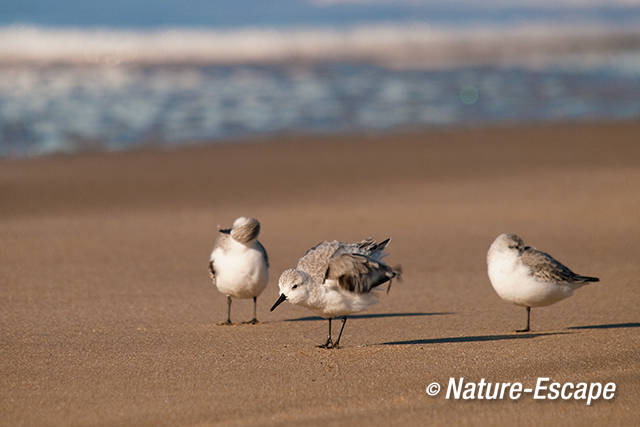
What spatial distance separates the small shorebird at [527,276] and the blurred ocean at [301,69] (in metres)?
12.2

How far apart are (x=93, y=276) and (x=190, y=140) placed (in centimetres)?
968

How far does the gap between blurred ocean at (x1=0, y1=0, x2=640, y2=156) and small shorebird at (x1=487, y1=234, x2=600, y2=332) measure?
12.2 metres

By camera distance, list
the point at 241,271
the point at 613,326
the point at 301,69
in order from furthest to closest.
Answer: the point at 301,69, the point at 241,271, the point at 613,326

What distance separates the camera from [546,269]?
7.69 meters

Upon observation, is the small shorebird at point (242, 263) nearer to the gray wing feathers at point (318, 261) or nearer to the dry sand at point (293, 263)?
the dry sand at point (293, 263)

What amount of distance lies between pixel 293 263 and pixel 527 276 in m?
3.61

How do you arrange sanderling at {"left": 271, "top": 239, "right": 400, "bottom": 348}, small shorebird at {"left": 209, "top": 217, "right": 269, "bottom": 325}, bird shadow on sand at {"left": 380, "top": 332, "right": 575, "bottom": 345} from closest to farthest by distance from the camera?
sanderling at {"left": 271, "top": 239, "right": 400, "bottom": 348}, bird shadow on sand at {"left": 380, "top": 332, "right": 575, "bottom": 345}, small shorebird at {"left": 209, "top": 217, "right": 269, "bottom": 325}

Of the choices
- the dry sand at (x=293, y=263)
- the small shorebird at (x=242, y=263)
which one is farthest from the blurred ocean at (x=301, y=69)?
the small shorebird at (x=242, y=263)

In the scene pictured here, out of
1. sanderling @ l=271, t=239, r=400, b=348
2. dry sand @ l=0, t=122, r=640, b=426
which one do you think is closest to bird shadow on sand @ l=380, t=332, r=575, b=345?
dry sand @ l=0, t=122, r=640, b=426

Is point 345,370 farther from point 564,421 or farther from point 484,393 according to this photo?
point 564,421

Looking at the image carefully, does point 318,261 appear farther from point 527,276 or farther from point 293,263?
point 293,263

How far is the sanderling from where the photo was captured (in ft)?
22.8

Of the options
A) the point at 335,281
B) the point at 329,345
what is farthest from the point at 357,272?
the point at 329,345

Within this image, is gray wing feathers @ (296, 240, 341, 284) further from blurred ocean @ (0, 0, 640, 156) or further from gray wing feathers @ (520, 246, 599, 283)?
A: blurred ocean @ (0, 0, 640, 156)
